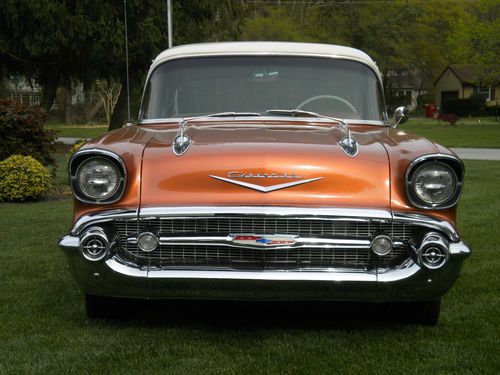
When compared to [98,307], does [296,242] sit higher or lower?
higher

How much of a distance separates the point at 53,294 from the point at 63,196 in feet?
A: 19.3

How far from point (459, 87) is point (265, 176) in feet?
214

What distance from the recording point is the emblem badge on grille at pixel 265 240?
3.53 m

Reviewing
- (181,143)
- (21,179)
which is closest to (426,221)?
(181,143)

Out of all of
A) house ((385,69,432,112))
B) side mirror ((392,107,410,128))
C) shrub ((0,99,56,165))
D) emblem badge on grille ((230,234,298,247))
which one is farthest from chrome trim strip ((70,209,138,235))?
house ((385,69,432,112))

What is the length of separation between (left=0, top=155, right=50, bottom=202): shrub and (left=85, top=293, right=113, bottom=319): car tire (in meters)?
6.14

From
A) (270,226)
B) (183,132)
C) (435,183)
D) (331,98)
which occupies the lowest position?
(270,226)

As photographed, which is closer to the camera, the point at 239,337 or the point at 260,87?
the point at 239,337

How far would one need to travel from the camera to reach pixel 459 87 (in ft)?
215

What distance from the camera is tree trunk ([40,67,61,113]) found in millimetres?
22688

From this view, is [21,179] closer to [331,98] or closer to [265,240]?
[331,98]

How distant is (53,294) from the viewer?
4973 millimetres

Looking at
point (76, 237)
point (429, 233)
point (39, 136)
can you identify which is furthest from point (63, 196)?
point (429, 233)

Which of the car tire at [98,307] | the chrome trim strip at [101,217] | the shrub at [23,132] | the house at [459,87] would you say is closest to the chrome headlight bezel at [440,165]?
the chrome trim strip at [101,217]
